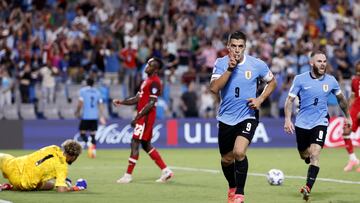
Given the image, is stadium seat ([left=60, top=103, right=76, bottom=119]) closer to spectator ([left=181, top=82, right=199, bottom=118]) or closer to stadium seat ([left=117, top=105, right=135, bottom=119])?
stadium seat ([left=117, top=105, right=135, bottom=119])

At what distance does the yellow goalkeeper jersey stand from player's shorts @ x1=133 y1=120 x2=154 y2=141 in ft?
10.3

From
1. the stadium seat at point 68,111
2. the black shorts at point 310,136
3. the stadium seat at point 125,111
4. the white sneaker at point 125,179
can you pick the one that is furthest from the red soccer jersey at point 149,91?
the stadium seat at point 125,111

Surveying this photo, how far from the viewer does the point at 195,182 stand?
57.4 feet

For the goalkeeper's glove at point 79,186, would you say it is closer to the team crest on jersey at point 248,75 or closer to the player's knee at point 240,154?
the player's knee at point 240,154

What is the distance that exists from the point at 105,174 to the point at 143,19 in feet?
43.4

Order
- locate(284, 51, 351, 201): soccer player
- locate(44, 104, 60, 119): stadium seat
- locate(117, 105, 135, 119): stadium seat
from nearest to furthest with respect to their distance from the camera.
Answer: locate(284, 51, 351, 201): soccer player < locate(44, 104, 60, 119): stadium seat < locate(117, 105, 135, 119): stadium seat

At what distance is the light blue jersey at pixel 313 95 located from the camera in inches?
594

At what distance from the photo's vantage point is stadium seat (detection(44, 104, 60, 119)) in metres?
29.0

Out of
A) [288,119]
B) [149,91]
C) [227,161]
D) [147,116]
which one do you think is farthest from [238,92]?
[147,116]

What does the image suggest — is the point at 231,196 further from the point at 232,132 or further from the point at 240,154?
the point at 232,132

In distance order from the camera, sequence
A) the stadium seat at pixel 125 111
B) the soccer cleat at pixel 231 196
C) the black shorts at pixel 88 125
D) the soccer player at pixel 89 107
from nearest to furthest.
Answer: the soccer cleat at pixel 231 196, the soccer player at pixel 89 107, the black shorts at pixel 88 125, the stadium seat at pixel 125 111

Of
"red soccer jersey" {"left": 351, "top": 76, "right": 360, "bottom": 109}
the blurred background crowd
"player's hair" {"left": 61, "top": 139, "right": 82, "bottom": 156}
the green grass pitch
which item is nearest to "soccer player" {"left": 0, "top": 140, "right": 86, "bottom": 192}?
"player's hair" {"left": 61, "top": 139, "right": 82, "bottom": 156}

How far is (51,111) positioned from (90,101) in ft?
11.7

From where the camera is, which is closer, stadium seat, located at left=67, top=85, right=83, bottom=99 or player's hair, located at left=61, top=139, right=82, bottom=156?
player's hair, located at left=61, top=139, right=82, bottom=156
